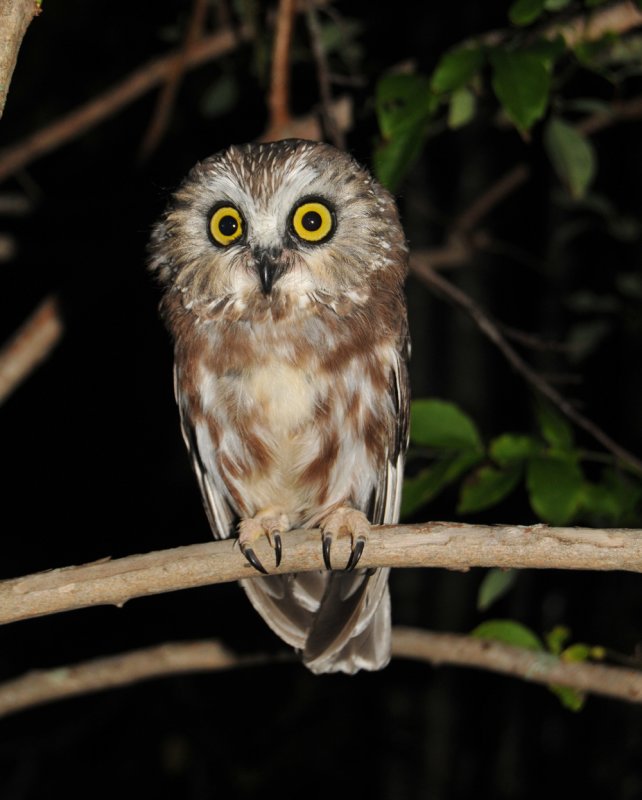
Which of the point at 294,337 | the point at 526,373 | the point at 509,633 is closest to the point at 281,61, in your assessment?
the point at 294,337

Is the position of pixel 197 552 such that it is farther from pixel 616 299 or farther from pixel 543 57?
pixel 616 299

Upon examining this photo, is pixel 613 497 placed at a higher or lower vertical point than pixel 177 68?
lower

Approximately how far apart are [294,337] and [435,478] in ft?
1.81

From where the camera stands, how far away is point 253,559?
7.80 feet

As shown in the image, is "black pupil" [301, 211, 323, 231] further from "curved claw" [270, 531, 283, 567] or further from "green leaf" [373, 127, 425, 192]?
"curved claw" [270, 531, 283, 567]

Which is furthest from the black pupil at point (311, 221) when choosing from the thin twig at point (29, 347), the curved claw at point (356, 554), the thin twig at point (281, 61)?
the thin twig at point (29, 347)

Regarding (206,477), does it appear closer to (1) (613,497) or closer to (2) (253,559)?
(2) (253,559)

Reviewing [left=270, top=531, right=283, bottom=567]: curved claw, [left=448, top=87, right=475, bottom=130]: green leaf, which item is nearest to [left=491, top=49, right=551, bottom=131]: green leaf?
[left=448, top=87, right=475, bottom=130]: green leaf

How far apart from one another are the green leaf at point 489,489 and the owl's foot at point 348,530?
0.27m

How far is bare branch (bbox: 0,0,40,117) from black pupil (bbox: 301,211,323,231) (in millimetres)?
1019

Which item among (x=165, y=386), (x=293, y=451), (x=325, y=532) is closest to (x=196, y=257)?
(x=293, y=451)

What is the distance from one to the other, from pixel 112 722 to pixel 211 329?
325cm

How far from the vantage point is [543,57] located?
7.73 ft

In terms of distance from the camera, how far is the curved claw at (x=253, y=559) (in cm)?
235
